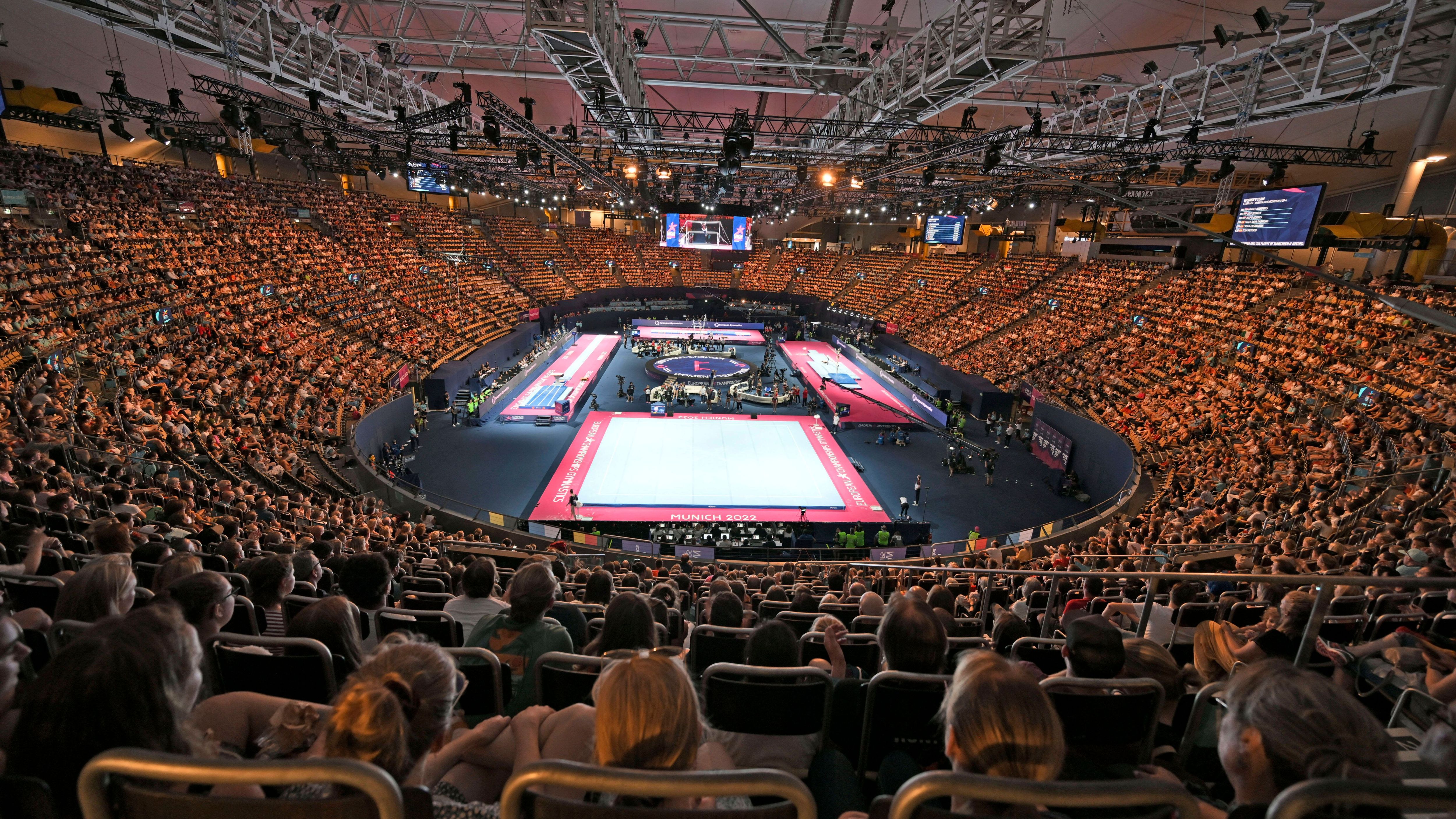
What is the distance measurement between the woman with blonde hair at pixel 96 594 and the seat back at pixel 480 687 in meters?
1.60

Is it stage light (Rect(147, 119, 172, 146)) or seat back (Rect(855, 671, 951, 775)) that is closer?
seat back (Rect(855, 671, 951, 775))

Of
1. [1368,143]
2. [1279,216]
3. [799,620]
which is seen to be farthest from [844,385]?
[799,620]

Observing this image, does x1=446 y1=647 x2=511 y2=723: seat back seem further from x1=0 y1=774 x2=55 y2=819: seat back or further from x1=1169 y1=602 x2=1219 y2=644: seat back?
x1=1169 y1=602 x2=1219 y2=644: seat back

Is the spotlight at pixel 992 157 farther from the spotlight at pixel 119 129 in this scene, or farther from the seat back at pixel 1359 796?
the spotlight at pixel 119 129

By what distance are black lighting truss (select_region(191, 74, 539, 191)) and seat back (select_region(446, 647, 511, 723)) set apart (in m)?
13.7

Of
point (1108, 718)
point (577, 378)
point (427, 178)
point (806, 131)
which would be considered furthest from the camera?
point (577, 378)

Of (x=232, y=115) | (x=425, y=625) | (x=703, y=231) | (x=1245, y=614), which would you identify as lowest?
(x=1245, y=614)

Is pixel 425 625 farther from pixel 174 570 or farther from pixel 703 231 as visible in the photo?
pixel 703 231

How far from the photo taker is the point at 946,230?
30578 mm

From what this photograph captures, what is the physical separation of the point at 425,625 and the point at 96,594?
1728 mm

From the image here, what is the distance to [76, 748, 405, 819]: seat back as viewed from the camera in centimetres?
126

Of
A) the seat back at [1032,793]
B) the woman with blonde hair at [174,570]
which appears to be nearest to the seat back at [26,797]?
the seat back at [1032,793]

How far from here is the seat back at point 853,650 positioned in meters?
4.23

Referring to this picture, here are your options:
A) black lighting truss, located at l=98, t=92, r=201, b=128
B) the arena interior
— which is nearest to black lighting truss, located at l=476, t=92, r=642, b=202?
the arena interior
